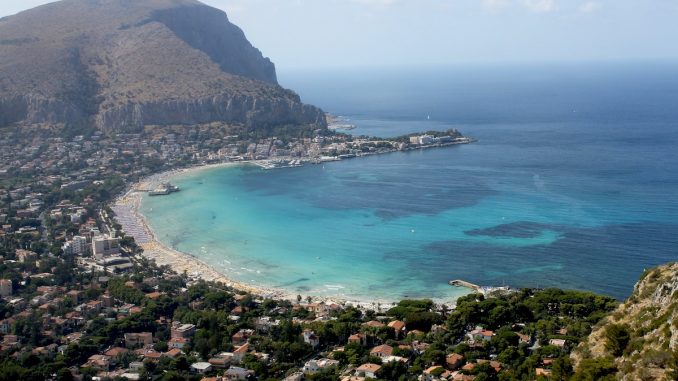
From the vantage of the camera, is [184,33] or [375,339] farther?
[184,33]

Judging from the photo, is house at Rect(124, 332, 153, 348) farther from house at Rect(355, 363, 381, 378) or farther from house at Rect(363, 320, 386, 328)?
house at Rect(355, 363, 381, 378)

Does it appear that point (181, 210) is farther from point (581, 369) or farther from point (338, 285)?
point (581, 369)

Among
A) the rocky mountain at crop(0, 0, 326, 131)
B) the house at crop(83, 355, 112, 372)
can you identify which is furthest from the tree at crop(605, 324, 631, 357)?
the rocky mountain at crop(0, 0, 326, 131)

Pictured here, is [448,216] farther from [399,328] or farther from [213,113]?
[213,113]

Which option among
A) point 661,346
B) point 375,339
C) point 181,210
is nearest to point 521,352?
point 375,339

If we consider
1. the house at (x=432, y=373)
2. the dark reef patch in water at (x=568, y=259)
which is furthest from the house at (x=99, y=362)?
the dark reef patch in water at (x=568, y=259)

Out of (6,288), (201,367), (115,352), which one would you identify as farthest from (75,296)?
(201,367)
